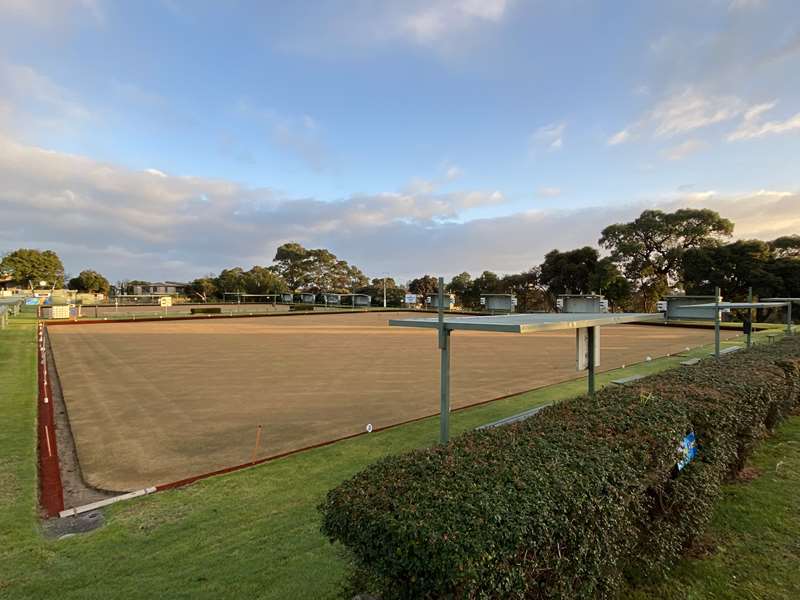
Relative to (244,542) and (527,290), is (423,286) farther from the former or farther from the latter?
(244,542)

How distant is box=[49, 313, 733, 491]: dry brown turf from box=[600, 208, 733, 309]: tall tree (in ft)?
62.0

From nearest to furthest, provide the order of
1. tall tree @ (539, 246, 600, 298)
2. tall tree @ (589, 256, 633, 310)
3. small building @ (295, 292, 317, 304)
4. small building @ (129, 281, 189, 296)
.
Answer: tall tree @ (589, 256, 633, 310) → tall tree @ (539, 246, 600, 298) → small building @ (295, 292, 317, 304) → small building @ (129, 281, 189, 296)

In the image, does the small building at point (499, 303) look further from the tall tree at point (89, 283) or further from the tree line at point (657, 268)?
the tall tree at point (89, 283)

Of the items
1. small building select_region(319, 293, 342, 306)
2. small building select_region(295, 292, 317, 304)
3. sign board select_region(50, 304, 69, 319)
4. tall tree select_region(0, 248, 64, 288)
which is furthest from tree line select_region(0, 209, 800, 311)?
tall tree select_region(0, 248, 64, 288)

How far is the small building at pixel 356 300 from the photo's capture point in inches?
2329

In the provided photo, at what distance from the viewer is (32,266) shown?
2594 inches

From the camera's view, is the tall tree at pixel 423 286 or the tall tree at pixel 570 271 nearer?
the tall tree at pixel 570 271

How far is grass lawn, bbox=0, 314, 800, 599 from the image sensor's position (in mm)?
2795

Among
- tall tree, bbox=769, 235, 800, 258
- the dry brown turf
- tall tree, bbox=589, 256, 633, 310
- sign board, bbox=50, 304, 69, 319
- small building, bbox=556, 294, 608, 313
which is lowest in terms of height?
the dry brown turf

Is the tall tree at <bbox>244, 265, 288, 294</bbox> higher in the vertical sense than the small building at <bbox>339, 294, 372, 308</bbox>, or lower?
higher

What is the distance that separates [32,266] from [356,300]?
2020 inches

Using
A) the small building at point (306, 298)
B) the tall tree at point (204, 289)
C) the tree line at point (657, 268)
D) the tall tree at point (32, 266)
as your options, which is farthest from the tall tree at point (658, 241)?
the tall tree at point (32, 266)

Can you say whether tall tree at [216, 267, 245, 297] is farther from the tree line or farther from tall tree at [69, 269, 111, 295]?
the tree line

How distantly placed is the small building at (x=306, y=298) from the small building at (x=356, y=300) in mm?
6687
